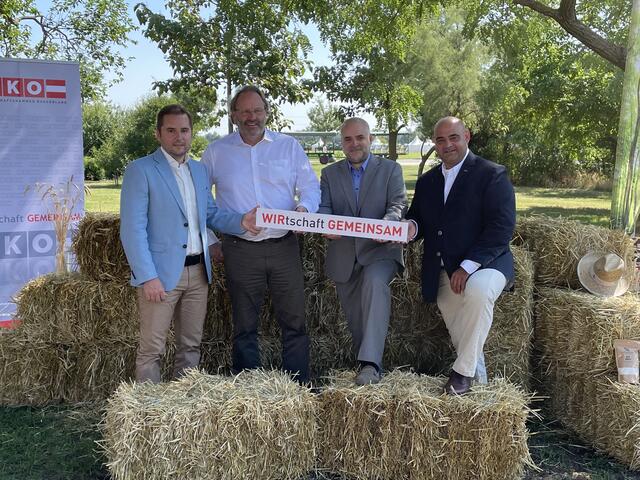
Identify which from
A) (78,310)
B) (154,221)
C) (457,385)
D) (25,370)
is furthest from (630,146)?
(25,370)

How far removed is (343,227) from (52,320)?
2.22 meters

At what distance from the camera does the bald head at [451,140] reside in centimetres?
346

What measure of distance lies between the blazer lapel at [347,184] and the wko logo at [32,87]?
3.34 meters

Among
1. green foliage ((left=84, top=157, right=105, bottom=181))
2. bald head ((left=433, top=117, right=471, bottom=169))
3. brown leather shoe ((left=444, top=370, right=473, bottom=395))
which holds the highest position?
green foliage ((left=84, top=157, right=105, bottom=181))

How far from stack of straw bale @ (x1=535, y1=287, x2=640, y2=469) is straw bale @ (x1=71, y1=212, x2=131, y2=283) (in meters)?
2.95

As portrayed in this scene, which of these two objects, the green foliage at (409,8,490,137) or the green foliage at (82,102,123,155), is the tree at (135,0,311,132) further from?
the green foliage at (82,102,123,155)

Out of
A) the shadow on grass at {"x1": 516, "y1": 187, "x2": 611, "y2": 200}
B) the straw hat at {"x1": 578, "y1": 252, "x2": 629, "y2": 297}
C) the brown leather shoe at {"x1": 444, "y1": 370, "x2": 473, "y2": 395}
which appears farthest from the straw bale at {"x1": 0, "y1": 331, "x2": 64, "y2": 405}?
the shadow on grass at {"x1": 516, "y1": 187, "x2": 611, "y2": 200}

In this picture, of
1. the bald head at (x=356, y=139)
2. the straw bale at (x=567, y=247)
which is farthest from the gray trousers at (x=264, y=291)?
the straw bale at (x=567, y=247)

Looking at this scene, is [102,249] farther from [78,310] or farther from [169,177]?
[169,177]

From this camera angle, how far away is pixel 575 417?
12.4 ft

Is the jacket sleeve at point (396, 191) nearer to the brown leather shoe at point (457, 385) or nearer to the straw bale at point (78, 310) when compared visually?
the brown leather shoe at point (457, 385)

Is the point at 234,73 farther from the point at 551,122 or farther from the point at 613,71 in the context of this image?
the point at 551,122

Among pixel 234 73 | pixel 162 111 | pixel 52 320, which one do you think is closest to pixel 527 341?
pixel 162 111

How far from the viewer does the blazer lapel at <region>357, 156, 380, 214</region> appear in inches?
145
